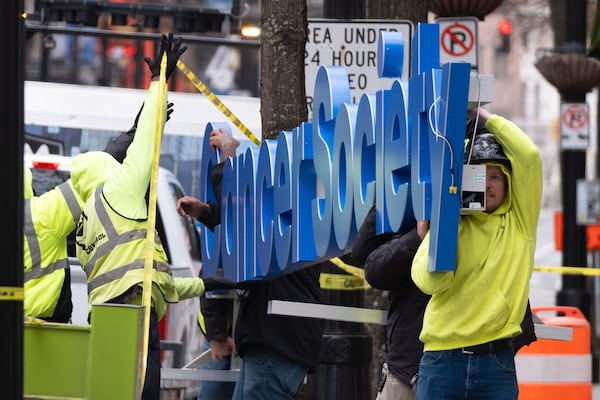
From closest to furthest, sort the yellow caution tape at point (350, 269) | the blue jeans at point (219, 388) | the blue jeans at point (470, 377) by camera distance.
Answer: the blue jeans at point (470, 377)
the blue jeans at point (219, 388)
the yellow caution tape at point (350, 269)

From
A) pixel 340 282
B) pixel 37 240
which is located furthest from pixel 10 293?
pixel 340 282

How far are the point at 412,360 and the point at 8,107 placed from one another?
8.01 feet

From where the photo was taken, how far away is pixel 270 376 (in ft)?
23.6

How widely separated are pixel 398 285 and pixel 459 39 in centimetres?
592

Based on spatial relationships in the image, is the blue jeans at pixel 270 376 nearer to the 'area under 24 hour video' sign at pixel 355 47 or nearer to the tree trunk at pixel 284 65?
the tree trunk at pixel 284 65

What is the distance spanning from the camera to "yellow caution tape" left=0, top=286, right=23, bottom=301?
4.39 metres

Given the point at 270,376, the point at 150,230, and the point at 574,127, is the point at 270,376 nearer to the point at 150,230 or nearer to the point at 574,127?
the point at 150,230

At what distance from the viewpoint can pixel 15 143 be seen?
4.44m

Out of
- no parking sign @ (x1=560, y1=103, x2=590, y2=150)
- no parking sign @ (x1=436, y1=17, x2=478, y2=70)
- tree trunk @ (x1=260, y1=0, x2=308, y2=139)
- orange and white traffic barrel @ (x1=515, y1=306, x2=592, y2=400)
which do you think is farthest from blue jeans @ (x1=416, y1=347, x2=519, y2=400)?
no parking sign @ (x1=560, y1=103, x2=590, y2=150)


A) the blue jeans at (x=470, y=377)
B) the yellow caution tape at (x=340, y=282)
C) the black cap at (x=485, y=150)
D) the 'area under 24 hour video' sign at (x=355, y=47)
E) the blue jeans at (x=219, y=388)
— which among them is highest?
the 'area under 24 hour video' sign at (x=355, y=47)


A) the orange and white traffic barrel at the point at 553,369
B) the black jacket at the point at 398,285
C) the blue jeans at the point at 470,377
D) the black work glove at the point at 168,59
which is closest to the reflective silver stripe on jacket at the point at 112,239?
the black work glove at the point at 168,59

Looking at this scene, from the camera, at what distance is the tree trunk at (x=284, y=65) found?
8133 mm

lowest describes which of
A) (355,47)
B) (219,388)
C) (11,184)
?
(219,388)

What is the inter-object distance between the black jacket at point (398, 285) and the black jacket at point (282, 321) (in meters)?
1.04
